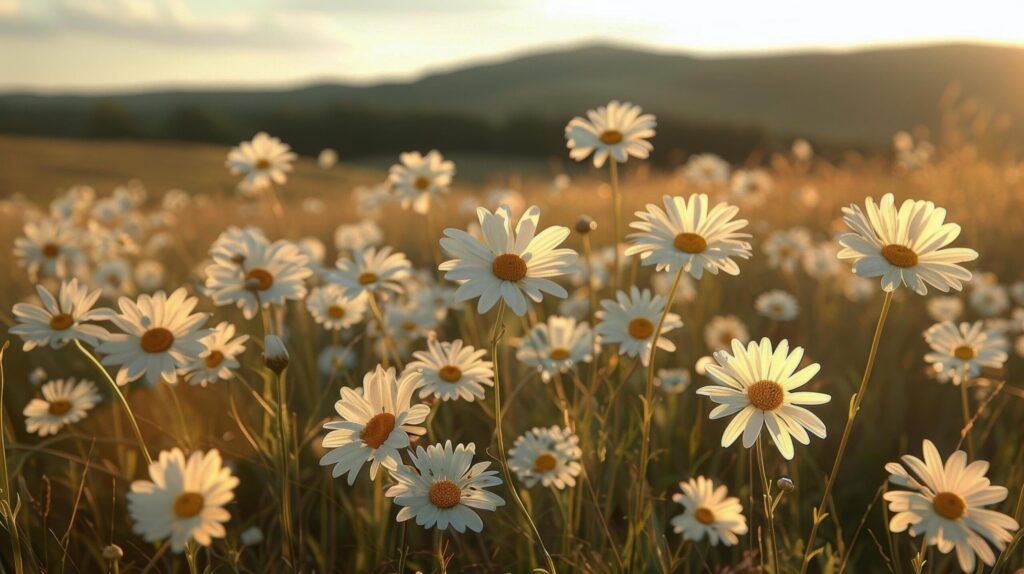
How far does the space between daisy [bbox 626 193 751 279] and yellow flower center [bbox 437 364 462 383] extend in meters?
0.45

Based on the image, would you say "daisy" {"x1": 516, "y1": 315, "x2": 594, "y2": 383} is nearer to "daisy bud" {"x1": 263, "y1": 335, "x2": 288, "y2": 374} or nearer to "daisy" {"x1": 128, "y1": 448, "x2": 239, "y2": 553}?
"daisy bud" {"x1": 263, "y1": 335, "x2": 288, "y2": 374}

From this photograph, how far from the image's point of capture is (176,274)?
419 cm

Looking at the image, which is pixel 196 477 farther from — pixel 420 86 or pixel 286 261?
pixel 420 86

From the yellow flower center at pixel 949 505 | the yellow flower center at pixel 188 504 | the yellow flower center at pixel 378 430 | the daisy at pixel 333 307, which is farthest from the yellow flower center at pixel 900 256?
the daisy at pixel 333 307

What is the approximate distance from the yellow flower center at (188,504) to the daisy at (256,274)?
28.0 inches

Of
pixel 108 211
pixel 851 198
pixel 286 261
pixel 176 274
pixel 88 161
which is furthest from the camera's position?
pixel 88 161

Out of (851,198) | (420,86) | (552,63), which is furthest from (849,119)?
(851,198)

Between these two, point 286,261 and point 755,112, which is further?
point 755,112

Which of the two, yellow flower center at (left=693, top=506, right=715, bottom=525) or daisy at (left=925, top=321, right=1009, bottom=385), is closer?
yellow flower center at (left=693, top=506, right=715, bottom=525)

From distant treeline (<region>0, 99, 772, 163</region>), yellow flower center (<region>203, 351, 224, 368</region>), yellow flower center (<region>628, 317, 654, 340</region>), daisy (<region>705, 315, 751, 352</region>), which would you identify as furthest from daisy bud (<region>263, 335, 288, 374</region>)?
distant treeline (<region>0, 99, 772, 163</region>)

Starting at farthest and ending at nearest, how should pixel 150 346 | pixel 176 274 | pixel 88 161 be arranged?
pixel 88 161
pixel 176 274
pixel 150 346

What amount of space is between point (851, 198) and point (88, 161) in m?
21.7

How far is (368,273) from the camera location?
6.42 feet

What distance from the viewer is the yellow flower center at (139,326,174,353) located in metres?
1.33
